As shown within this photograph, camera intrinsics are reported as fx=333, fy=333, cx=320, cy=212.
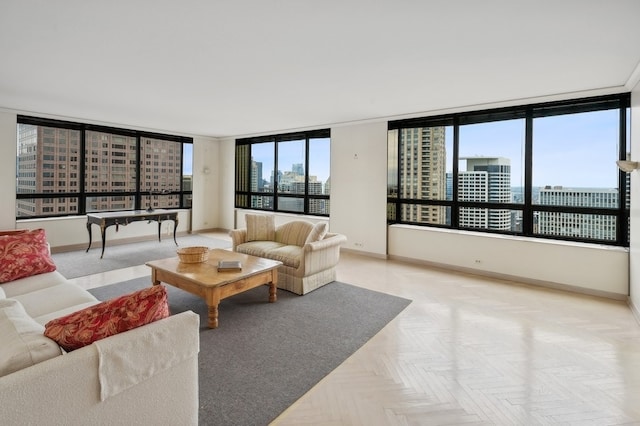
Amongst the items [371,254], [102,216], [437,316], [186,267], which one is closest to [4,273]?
[186,267]

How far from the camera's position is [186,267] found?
3.74 meters

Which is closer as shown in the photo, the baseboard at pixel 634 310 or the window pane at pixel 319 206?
the baseboard at pixel 634 310

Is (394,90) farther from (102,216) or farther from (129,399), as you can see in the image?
(102,216)

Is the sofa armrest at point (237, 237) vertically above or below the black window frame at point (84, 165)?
below

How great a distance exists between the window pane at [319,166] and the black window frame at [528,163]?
5.07 feet

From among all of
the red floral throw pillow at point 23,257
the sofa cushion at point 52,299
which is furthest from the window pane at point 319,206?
the sofa cushion at point 52,299

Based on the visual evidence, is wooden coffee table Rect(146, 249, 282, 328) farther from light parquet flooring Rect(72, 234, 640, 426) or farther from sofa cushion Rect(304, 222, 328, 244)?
light parquet flooring Rect(72, 234, 640, 426)

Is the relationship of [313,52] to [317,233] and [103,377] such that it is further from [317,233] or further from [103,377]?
[103,377]

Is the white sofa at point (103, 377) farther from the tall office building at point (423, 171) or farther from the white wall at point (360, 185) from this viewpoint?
the tall office building at point (423, 171)

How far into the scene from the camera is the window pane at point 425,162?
5.80 m

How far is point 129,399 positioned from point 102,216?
5.41m

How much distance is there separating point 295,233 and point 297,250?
60cm

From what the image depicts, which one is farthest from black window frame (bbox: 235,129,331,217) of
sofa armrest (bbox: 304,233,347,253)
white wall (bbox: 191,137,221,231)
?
sofa armrest (bbox: 304,233,347,253)

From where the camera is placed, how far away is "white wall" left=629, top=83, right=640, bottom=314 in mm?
3586
